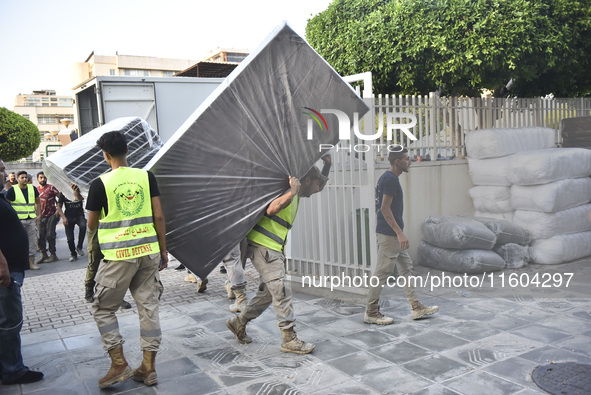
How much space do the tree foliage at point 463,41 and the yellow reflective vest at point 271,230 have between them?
17.4 feet

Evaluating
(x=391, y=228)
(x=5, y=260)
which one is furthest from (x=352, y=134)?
(x=5, y=260)

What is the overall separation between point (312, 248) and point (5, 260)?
3.55 m

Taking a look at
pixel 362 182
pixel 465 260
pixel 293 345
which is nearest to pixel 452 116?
pixel 465 260

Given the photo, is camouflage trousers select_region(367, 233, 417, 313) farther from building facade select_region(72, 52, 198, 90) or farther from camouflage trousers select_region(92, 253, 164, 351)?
building facade select_region(72, 52, 198, 90)

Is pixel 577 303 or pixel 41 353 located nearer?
pixel 41 353

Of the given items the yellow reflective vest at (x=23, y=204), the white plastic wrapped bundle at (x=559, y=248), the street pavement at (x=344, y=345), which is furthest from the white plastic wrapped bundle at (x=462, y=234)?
the yellow reflective vest at (x=23, y=204)

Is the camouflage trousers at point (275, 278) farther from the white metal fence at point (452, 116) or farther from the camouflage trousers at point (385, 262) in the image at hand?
the white metal fence at point (452, 116)

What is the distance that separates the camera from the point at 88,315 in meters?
5.99

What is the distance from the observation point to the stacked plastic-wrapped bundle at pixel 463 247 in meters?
6.89

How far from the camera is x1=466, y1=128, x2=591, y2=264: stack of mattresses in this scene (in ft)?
23.5

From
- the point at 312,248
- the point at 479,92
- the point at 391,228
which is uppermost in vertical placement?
the point at 479,92

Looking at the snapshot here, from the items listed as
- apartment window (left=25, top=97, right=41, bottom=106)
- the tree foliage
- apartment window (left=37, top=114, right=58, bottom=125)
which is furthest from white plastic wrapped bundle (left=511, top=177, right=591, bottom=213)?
apartment window (left=25, top=97, right=41, bottom=106)

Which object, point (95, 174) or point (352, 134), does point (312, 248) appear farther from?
point (95, 174)

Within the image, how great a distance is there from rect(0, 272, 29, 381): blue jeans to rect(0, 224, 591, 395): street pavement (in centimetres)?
13
